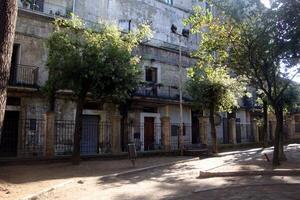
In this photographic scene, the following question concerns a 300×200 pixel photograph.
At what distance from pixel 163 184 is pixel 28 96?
39.0ft

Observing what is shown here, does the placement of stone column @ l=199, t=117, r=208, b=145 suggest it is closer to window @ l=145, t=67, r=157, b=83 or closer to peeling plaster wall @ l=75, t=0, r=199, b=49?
window @ l=145, t=67, r=157, b=83

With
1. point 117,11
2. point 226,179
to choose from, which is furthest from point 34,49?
point 226,179

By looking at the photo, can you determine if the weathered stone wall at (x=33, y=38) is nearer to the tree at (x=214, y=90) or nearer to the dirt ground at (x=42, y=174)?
the dirt ground at (x=42, y=174)

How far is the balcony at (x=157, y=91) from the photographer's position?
24.9m

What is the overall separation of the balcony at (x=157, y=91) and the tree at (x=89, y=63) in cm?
844

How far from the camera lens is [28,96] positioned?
20484 millimetres

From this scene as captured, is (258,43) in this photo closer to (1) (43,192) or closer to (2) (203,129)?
(1) (43,192)

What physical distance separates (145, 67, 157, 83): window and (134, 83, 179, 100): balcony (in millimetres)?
761

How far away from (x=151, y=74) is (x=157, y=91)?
Answer: 1408 mm

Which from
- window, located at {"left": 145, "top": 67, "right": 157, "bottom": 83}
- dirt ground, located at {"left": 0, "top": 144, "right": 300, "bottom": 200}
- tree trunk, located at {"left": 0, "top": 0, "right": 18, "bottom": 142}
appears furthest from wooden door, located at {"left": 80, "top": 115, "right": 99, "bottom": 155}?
tree trunk, located at {"left": 0, "top": 0, "right": 18, "bottom": 142}

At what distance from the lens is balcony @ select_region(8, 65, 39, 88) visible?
787 inches

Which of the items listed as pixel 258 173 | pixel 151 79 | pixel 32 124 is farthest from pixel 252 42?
pixel 151 79

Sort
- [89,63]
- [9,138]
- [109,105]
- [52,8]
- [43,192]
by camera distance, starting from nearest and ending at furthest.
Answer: [43,192] < [89,63] < [9,138] < [52,8] < [109,105]

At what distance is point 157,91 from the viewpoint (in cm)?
2625
